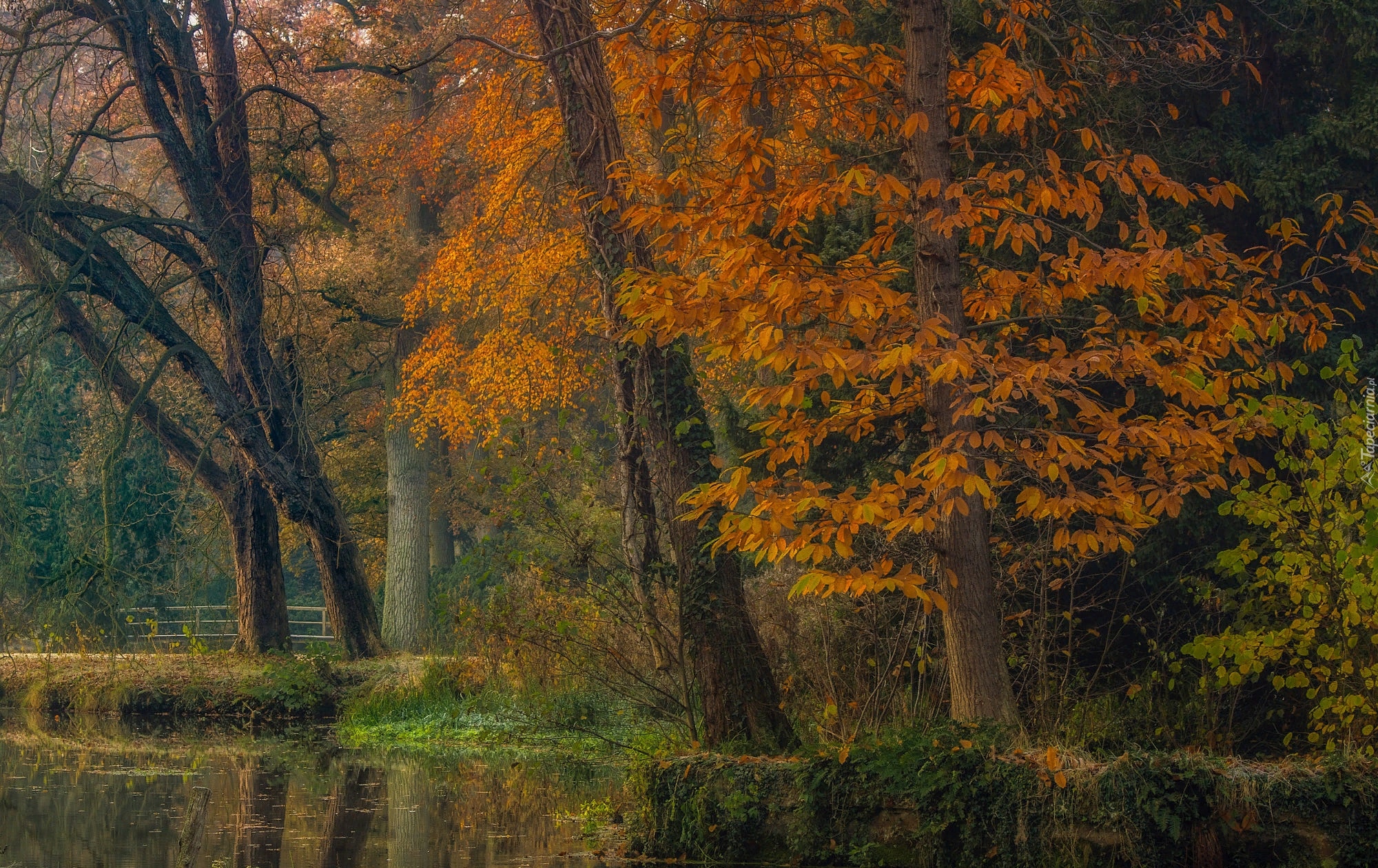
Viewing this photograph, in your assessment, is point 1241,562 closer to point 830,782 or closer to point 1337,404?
point 1337,404

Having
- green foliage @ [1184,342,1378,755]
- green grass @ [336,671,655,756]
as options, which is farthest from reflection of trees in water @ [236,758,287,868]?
green foliage @ [1184,342,1378,755]

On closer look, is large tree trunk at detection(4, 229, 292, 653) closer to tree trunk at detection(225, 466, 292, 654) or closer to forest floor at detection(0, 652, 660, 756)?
tree trunk at detection(225, 466, 292, 654)

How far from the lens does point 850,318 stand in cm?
815

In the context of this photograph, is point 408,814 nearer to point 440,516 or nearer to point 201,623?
point 201,623

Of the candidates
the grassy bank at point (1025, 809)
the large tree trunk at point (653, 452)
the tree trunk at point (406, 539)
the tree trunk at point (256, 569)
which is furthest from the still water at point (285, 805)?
the tree trunk at point (406, 539)

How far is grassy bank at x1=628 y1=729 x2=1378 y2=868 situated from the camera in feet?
23.3

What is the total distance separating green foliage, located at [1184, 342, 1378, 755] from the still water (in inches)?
161

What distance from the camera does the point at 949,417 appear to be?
795 centimetres

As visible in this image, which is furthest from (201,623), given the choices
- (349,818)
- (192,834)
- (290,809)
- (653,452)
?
(192,834)

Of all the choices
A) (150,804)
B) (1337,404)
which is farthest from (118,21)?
(1337,404)

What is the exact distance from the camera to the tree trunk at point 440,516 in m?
28.0

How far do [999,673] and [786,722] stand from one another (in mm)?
1672

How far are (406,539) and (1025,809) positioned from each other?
17.6 metres

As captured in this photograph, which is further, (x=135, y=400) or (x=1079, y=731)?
(x=135, y=400)
